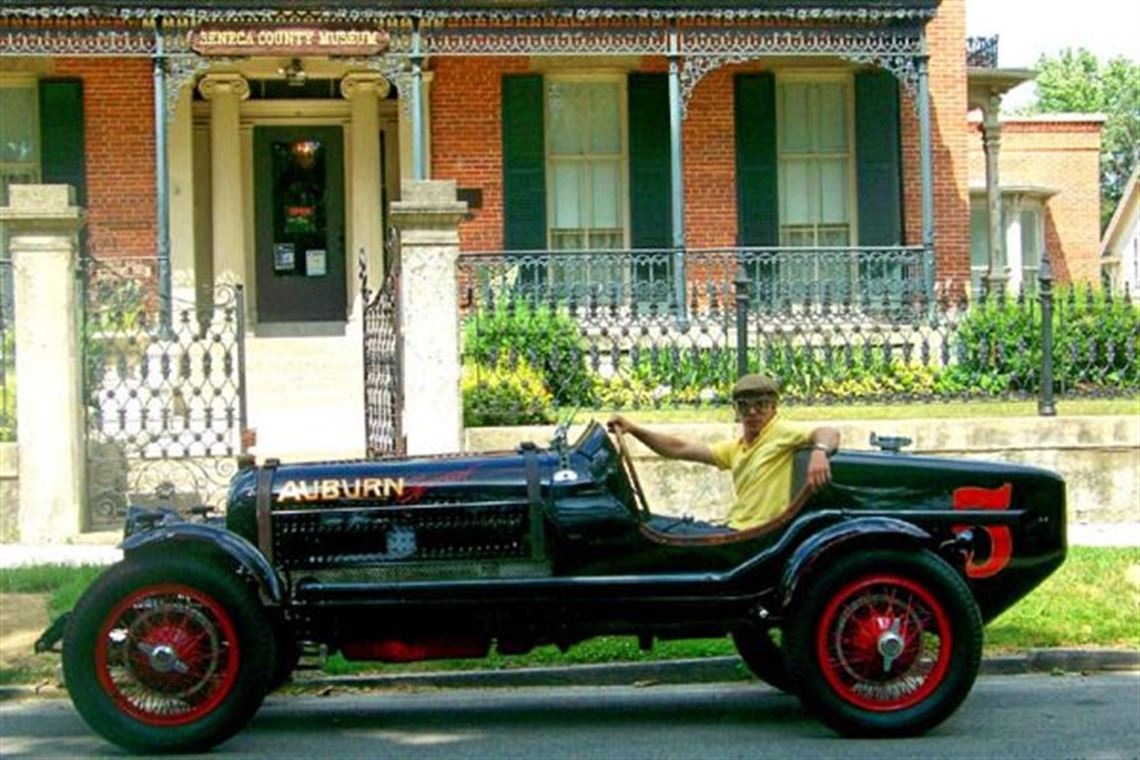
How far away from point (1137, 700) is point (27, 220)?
854 cm

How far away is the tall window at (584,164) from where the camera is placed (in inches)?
896

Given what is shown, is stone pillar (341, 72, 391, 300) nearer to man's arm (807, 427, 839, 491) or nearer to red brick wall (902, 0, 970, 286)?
red brick wall (902, 0, 970, 286)

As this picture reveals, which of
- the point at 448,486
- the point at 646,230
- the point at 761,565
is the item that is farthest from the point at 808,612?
the point at 646,230

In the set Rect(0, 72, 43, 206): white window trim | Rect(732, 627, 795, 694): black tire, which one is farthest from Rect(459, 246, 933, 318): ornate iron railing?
Rect(732, 627, 795, 694): black tire

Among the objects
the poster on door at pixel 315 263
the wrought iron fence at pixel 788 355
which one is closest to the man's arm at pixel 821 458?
the wrought iron fence at pixel 788 355

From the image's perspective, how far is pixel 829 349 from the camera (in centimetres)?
1639

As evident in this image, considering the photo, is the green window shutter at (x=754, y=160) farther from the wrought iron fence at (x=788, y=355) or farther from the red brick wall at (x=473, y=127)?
the wrought iron fence at (x=788, y=355)

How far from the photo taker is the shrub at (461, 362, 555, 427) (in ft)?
48.2

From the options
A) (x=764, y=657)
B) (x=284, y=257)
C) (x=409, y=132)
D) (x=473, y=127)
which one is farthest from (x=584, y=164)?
(x=764, y=657)

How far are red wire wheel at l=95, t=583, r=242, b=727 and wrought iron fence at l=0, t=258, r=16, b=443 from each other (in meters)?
6.78

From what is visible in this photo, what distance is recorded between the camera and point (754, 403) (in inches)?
330

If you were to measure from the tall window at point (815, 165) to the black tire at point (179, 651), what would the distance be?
16311 mm

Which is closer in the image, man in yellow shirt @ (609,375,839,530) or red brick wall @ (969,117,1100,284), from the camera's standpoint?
man in yellow shirt @ (609,375,839,530)

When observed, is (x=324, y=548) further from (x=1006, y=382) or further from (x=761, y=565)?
(x=1006, y=382)
